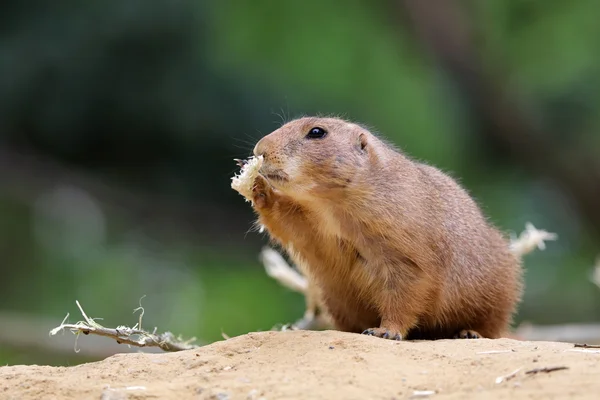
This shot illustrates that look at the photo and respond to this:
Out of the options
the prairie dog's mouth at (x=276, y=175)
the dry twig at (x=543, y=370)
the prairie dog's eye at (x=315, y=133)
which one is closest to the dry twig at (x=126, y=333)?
the prairie dog's mouth at (x=276, y=175)

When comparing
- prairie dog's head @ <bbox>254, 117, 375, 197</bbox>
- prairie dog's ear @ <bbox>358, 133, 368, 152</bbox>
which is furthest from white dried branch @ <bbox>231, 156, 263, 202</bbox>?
prairie dog's ear @ <bbox>358, 133, 368, 152</bbox>

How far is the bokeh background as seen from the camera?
1412cm

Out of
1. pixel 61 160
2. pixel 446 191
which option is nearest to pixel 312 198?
pixel 446 191

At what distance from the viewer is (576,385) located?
421cm

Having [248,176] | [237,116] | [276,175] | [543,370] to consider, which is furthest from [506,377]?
[237,116]

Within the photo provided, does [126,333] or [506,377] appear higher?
[126,333]

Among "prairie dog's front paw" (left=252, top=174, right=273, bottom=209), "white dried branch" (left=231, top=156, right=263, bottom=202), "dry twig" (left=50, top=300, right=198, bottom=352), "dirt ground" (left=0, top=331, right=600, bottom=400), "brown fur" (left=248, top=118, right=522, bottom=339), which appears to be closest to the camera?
"dirt ground" (left=0, top=331, right=600, bottom=400)

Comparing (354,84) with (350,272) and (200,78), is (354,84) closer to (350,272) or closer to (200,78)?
(200,78)

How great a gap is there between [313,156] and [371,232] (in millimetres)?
657

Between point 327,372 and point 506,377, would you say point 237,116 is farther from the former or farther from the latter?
point 506,377

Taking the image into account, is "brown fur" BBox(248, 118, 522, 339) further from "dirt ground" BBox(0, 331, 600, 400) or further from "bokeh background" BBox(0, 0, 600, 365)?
"bokeh background" BBox(0, 0, 600, 365)

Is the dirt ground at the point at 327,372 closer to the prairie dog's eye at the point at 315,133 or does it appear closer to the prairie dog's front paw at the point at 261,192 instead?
the prairie dog's front paw at the point at 261,192

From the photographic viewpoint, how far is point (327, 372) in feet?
15.5

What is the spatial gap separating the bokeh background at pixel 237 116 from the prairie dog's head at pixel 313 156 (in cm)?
723
